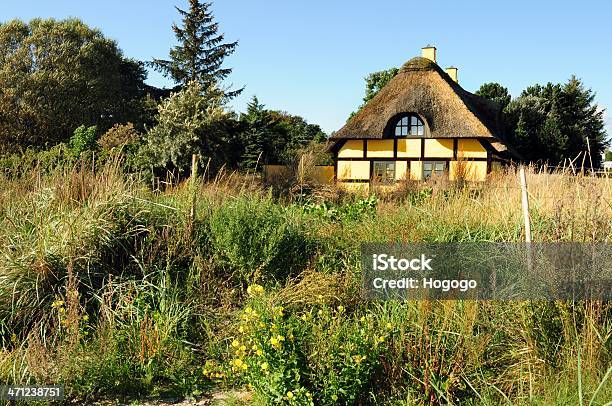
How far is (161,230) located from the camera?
4820 mm

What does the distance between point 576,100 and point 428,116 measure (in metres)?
14.6

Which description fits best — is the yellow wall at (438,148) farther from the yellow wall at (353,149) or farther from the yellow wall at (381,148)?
the yellow wall at (353,149)

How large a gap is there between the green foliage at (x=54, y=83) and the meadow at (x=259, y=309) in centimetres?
1921

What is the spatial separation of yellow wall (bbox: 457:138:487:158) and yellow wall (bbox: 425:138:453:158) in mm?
290

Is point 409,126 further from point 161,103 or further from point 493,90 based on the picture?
point 493,90

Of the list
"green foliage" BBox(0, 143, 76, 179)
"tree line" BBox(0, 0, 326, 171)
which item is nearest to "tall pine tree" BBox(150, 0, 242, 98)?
"tree line" BBox(0, 0, 326, 171)

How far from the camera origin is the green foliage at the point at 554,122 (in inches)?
1052

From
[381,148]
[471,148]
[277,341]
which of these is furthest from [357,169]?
[277,341]

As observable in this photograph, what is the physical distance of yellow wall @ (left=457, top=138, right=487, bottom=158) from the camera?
17469 mm

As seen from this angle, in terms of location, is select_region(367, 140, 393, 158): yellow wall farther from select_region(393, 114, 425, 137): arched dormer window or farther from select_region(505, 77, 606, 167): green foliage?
select_region(505, 77, 606, 167): green foliage

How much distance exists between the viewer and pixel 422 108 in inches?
710

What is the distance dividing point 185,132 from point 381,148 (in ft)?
21.8

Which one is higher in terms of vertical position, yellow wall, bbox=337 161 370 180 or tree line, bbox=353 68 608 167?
tree line, bbox=353 68 608 167

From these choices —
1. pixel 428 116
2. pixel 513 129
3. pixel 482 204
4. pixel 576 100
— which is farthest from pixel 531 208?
pixel 576 100
